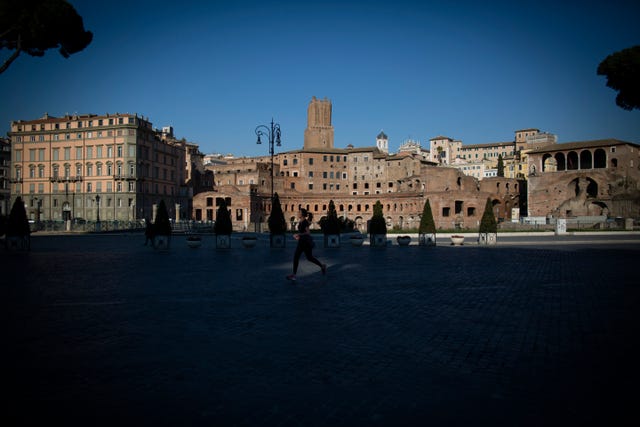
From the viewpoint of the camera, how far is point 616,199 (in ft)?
179

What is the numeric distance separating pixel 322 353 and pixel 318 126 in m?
88.4

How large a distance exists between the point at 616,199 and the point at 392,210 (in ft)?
94.0

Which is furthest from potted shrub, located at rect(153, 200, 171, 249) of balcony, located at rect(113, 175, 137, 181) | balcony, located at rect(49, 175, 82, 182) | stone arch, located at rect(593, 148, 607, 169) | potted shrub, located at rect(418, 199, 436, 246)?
stone arch, located at rect(593, 148, 607, 169)

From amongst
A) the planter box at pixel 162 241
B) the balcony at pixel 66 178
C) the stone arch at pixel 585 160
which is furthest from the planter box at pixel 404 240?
the stone arch at pixel 585 160

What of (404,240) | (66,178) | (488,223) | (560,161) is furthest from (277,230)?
(560,161)

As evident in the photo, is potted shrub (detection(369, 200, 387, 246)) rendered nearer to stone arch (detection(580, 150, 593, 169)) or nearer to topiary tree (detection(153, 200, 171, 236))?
topiary tree (detection(153, 200, 171, 236))

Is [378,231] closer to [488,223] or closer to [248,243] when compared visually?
[488,223]

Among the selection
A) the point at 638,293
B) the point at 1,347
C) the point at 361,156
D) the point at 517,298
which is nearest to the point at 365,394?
the point at 1,347

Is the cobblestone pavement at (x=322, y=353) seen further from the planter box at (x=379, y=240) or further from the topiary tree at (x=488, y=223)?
the topiary tree at (x=488, y=223)

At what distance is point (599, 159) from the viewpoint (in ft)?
214

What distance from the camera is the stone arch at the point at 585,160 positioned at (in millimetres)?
67438

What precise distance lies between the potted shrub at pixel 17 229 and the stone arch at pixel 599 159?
2641 inches

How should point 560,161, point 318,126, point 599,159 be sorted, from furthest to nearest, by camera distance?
1. point 318,126
2. point 560,161
3. point 599,159

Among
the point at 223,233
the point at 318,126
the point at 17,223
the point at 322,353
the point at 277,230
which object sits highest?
the point at 318,126
